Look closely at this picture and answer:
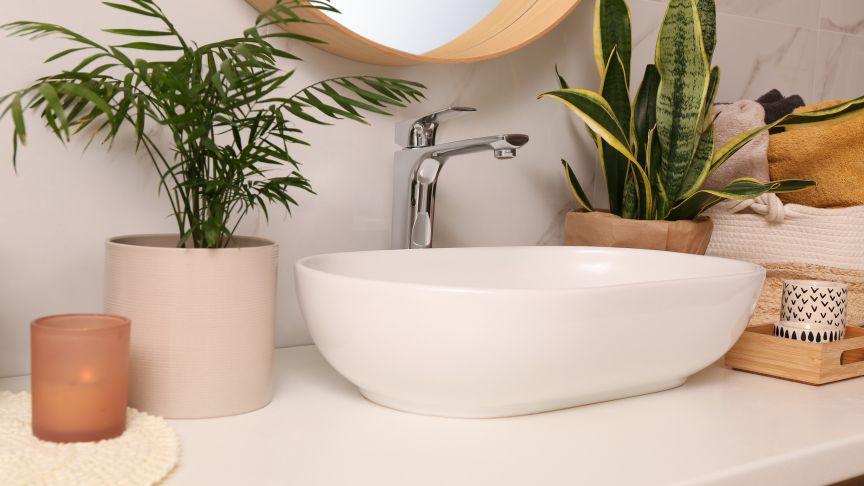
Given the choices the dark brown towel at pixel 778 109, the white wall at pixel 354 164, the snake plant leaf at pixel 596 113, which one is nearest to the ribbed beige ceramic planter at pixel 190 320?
the white wall at pixel 354 164

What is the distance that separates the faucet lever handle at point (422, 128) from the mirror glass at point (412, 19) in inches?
4.3

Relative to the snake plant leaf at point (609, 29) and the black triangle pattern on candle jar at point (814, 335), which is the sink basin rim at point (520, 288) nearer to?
the black triangle pattern on candle jar at point (814, 335)

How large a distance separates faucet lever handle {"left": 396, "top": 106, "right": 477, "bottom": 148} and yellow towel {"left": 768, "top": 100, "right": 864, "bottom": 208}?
484 millimetres

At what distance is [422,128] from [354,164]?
109mm

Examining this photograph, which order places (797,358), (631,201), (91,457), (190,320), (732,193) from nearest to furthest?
(91,457)
(190,320)
(797,358)
(732,193)
(631,201)

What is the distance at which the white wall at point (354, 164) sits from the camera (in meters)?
0.80

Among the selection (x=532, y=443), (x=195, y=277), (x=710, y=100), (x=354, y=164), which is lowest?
(x=532, y=443)

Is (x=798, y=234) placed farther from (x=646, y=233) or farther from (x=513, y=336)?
(x=513, y=336)

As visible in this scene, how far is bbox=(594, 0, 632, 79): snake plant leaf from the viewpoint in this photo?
3.64ft

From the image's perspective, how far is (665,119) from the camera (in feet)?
3.43

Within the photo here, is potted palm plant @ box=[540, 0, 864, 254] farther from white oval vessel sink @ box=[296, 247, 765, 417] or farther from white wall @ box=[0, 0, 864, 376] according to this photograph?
white oval vessel sink @ box=[296, 247, 765, 417]

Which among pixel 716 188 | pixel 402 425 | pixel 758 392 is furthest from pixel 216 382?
pixel 716 188

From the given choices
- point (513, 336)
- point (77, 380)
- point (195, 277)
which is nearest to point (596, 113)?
point (513, 336)

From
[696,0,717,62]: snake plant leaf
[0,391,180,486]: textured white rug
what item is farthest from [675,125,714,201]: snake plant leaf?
[0,391,180,486]: textured white rug
